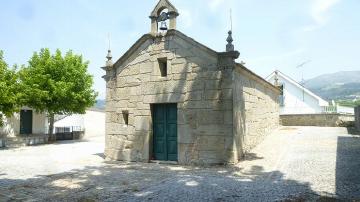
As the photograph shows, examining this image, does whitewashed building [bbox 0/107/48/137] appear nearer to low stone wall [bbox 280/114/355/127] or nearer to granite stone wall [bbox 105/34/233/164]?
granite stone wall [bbox 105/34/233/164]

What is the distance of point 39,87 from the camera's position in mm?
19719

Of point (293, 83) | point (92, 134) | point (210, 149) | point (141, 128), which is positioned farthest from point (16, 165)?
point (293, 83)

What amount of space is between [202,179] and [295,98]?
83.8 feet

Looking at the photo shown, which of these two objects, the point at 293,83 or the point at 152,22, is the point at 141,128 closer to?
the point at 152,22

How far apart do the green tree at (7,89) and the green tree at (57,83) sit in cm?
146

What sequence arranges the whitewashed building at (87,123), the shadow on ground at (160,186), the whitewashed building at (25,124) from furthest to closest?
1. the whitewashed building at (87,123)
2. the whitewashed building at (25,124)
3. the shadow on ground at (160,186)

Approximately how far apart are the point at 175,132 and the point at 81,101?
40.3ft

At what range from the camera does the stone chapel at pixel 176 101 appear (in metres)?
9.73

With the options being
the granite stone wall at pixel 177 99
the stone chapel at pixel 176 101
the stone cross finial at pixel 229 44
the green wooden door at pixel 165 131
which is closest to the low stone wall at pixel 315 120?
the stone chapel at pixel 176 101

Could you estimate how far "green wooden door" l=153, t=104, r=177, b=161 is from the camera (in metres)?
10.7

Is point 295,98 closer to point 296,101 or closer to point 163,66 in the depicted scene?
point 296,101

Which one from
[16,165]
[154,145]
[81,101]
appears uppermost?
[81,101]

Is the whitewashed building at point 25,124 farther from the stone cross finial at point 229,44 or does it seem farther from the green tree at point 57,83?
the stone cross finial at point 229,44

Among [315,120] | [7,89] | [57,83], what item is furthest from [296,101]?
[7,89]
